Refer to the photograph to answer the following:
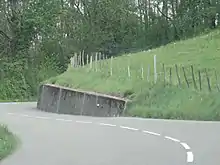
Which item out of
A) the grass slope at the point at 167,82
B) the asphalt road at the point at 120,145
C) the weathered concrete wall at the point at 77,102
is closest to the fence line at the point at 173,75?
the grass slope at the point at 167,82

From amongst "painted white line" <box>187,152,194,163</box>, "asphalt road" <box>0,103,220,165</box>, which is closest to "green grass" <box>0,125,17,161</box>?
"asphalt road" <box>0,103,220,165</box>

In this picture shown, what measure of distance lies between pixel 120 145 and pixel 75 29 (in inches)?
2410

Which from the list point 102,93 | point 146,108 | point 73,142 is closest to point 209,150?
point 73,142

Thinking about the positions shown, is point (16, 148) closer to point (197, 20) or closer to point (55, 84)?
point (55, 84)

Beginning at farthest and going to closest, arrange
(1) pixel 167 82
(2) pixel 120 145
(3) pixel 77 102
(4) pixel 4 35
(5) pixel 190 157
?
(4) pixel 4 35 < (3) pixel 77 102 < (1) pixel 167 82 < (2) pixel 120 145 < (5) pixel 190 157

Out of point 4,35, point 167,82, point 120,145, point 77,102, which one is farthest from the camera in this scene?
point 4,35

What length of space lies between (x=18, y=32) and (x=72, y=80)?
2819cm

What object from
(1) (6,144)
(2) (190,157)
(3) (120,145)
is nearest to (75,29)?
(1) (6,144)

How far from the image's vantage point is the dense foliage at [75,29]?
63656 millimetres

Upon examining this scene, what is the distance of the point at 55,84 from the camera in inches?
1592

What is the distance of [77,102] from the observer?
3425 centimetres

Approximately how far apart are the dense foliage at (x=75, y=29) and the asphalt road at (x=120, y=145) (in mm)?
42710

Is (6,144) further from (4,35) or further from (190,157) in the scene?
(4,35)

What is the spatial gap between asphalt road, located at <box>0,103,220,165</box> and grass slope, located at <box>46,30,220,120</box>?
13.3ft
